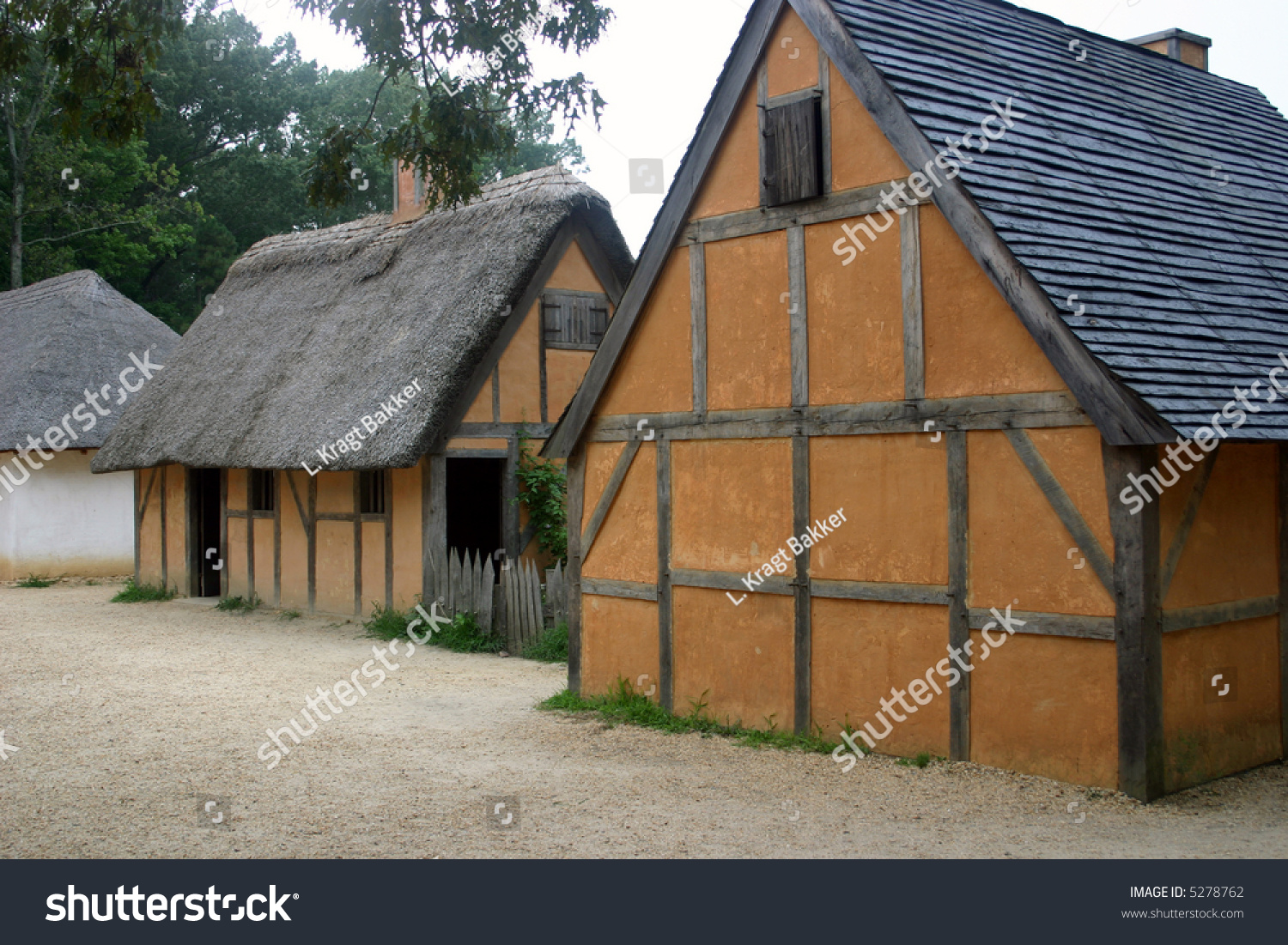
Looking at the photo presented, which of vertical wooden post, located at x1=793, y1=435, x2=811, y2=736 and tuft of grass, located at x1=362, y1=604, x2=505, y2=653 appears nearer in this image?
vertical wooden post, located at x1=793, y1=435, x2=811, y2=736

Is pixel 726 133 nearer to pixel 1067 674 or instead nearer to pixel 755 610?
pixel 755 610

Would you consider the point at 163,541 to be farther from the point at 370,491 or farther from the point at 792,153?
the point at 792,153

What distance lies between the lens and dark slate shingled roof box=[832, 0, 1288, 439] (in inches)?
261

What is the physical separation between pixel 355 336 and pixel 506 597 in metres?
4.89

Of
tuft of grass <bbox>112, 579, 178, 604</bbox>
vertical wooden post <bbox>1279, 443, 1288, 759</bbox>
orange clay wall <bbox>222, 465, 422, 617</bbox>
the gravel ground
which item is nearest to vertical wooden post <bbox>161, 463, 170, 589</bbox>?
tuft of grass <bbox>112, 579, 178, 604</bbox>

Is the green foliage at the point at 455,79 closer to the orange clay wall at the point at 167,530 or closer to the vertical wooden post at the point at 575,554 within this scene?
the vertical wooden post at the point at 575,554

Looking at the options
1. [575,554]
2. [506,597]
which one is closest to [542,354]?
[506,597]

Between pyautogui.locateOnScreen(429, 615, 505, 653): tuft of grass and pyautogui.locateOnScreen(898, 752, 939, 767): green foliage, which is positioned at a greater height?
pyautogui.locateOnScreen(898, 752, 939, 767): green foliage

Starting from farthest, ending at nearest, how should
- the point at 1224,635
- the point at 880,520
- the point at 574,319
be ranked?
the point at 574,319 → the point at 880,520 → the point at 1224,635

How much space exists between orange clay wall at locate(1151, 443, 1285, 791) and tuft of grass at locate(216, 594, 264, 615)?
13.1m

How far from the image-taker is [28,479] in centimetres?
2059

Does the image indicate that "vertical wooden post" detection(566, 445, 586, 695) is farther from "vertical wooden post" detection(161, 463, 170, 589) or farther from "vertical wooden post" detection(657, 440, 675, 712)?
"vertical wooden post" detection(161, 463, 170, 589)

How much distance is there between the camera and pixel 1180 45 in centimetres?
1242

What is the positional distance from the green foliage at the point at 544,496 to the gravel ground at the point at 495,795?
155 inches
